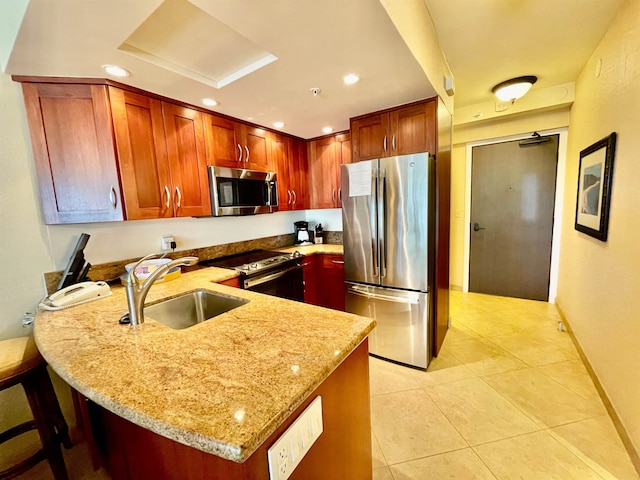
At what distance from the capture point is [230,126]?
2.41m

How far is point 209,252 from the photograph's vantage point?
2.67 m

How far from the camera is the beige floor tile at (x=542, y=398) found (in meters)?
1.70

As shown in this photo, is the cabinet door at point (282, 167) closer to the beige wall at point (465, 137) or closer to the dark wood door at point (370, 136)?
the dark wood door at point (370, 136)

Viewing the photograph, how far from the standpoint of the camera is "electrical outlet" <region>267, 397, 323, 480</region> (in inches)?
25.8

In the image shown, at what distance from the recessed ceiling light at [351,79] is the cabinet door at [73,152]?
1.51 meters

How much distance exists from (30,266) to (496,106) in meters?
4.60

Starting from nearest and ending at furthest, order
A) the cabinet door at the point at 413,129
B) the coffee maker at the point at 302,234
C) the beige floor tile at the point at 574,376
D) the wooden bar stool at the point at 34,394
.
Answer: the wooden bar stool at the point at 34,394 < the beige floor tile at the point at 574,376 < the cabinet door at the point at 413,129 < the coffee maker at the point at 302,234

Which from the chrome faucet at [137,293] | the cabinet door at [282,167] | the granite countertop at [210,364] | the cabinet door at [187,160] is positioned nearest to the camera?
the granite countertop at [210,364]

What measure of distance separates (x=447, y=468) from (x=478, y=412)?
0.52 metres

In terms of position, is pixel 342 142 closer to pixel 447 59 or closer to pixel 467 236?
pixel 447 59

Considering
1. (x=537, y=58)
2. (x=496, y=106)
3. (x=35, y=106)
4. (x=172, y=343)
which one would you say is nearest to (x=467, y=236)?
(x=496, y=106)

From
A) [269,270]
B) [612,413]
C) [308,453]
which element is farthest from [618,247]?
[269,270]

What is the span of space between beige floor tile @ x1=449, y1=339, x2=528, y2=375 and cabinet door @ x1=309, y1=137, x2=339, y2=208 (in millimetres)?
2025

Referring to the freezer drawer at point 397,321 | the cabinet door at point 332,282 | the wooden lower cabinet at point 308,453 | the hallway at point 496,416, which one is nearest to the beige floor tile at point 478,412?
the hallway at point 496,416
